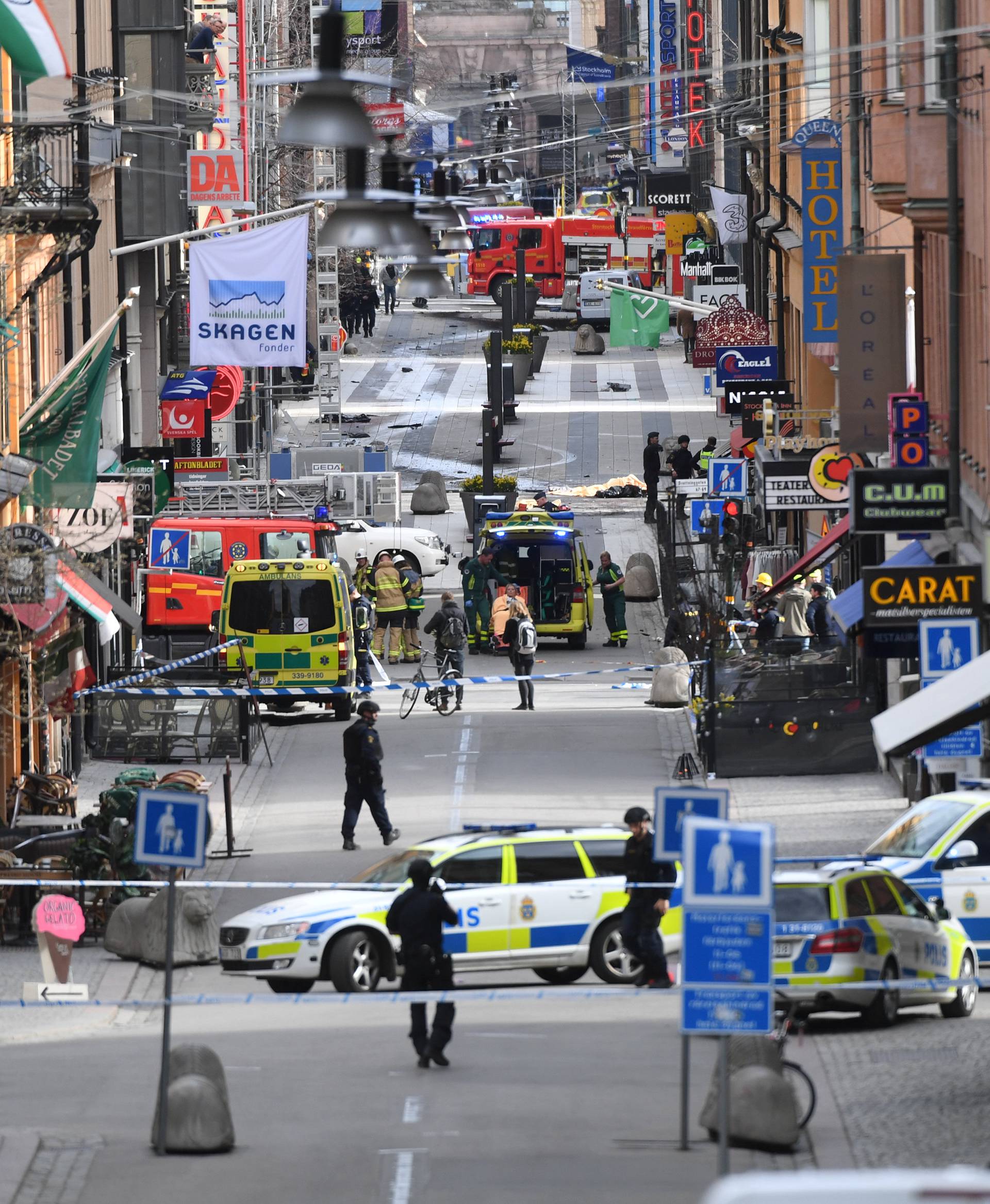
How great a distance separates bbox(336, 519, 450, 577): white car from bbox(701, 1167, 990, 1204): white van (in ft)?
120

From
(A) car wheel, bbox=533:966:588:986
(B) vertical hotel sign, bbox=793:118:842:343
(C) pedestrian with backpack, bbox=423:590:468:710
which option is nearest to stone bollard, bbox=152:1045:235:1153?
(A) car wheel, bbox=533:966:588:986

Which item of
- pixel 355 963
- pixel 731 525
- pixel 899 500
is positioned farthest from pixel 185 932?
pixel 731 525

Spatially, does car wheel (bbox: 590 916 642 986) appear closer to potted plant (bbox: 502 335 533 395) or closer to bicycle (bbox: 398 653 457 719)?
bicycle (bbox: 398 653 457 719)

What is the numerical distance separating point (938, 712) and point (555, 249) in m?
74.5

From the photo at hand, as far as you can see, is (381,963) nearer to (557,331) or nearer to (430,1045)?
(430,1045)

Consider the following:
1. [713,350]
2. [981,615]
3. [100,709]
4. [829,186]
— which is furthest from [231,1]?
[981,615]

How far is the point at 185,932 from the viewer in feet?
63.5

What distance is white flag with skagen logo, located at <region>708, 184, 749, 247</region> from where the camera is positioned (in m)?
56.7

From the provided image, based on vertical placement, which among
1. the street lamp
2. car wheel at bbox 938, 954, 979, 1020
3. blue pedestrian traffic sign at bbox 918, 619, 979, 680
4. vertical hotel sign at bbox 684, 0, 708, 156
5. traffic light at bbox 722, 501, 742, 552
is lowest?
car wheel at bbox 938, 954, 979, 1020

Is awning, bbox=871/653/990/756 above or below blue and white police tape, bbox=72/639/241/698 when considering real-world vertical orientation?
above

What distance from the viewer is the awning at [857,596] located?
2483 centimetres

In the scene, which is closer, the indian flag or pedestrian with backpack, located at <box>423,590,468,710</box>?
the indian flag

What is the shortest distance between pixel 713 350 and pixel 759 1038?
3687 centimetres

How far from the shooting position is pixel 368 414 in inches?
2537
